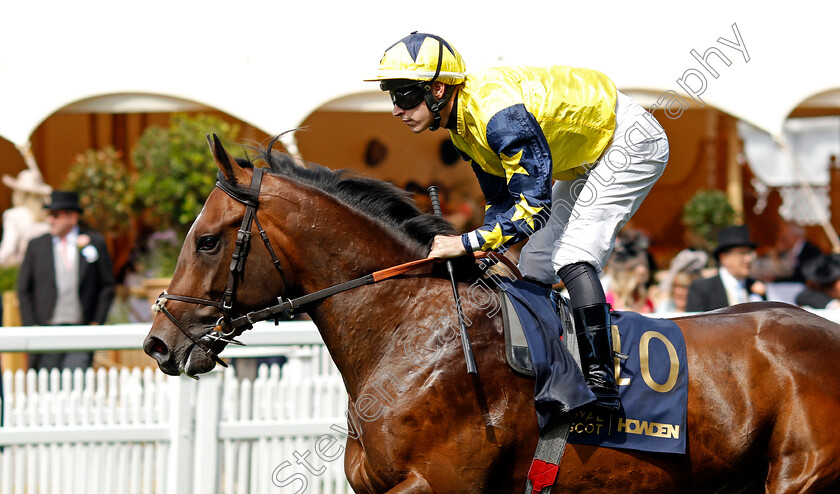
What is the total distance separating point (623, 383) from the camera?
Answer: 122 inches

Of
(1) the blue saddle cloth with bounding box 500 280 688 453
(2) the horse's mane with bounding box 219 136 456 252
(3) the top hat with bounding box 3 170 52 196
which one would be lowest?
(1) the blue saddle cloth with bounding box 500 280 688 453

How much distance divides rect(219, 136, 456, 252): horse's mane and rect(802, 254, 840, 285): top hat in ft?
14.5

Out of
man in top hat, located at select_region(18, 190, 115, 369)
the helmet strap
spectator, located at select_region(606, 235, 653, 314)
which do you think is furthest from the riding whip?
man in top hat, located at select_region(18, 190, 115, 369)

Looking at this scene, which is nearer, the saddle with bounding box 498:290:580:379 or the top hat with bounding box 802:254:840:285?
the saddle with bounding box 498:290:580:379

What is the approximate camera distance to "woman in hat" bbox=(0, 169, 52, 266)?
8172mm

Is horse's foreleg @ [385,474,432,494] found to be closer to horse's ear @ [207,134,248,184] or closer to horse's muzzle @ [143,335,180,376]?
horse's muzzle @ [143,335,180,376]

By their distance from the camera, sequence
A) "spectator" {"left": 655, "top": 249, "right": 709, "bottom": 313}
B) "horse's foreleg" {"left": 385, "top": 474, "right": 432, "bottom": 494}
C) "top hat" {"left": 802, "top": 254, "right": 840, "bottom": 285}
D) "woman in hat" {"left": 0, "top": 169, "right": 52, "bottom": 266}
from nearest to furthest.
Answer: "horse's foreleg" {"left": 385, "top": 474, "right": 432, "bottom": 494}, "top hat" {"left": 802, "top": 254, "right": 840, "bottom": 285}, "spectator" {"left": 655, "top": 249, "right": 709, "bottom": 313}, "woman in hat" {"left": 0, "top": 169, "right": 52, "bottom": 266}

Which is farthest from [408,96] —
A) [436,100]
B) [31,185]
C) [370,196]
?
[31,185]

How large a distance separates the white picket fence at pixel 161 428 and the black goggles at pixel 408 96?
1.88 metres

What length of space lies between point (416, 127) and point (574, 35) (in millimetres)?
Answer: 4930

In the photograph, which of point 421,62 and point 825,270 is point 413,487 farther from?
point 825,270

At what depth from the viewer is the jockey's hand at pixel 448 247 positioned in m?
3.02

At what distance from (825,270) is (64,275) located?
578cm

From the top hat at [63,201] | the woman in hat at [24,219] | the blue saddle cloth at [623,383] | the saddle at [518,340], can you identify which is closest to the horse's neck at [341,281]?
the saddle at [518,340]
